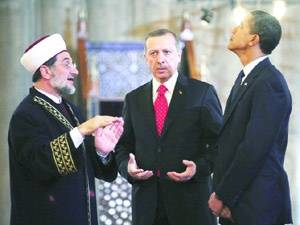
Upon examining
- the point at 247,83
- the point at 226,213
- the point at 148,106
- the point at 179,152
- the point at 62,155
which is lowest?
the point at 226,213

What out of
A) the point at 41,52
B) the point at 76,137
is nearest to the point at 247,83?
the point at 76,137

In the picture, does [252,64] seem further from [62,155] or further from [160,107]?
[62,155]

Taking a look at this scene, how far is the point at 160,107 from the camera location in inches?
116

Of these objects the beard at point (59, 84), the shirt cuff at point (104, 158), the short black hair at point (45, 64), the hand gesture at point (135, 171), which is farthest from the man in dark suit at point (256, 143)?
the short black hair at point (45, 64)

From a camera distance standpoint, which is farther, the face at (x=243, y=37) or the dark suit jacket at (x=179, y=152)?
the dark suit jacket at (x=179, y=152)

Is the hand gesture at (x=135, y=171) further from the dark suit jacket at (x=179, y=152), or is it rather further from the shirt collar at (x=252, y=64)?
the shirt collar at (x=252, y=64)

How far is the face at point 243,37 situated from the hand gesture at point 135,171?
0.77m

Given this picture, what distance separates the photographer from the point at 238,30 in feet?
8.25

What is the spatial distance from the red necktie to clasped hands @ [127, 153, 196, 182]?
234 mm

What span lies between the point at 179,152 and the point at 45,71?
2.59 feet

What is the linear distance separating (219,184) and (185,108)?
60cm

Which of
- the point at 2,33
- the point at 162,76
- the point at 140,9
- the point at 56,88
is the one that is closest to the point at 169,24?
the point at 140,9

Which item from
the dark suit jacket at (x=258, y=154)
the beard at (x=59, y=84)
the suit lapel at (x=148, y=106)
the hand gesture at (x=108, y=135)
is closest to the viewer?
the dark suit jacket at (x=258, y=154)

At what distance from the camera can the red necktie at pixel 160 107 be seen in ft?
9.57
